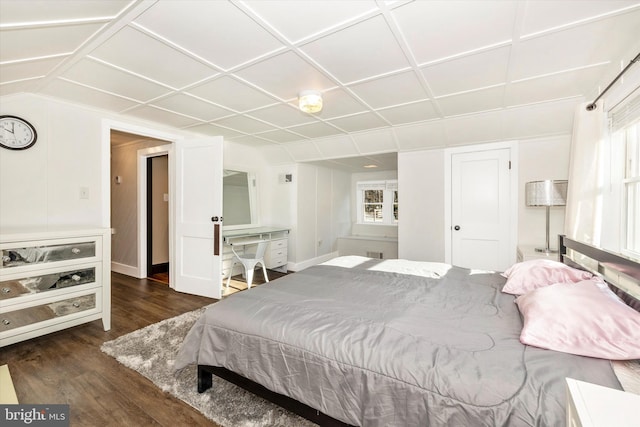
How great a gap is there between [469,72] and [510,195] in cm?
196

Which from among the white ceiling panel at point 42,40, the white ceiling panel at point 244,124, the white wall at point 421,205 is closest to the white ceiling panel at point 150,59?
the white ceiling panel at point 42,40

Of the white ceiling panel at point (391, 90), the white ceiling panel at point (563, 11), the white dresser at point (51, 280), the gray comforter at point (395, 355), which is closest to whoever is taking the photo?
the gray comforter at point (395, 355)

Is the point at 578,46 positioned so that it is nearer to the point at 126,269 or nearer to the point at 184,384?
the point at 184,384

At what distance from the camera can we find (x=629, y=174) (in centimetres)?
217

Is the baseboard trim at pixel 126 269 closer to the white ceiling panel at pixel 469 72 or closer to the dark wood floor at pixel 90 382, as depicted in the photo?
the dark wood floor at pixel 90 382

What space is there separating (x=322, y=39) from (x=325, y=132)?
89.1 inches

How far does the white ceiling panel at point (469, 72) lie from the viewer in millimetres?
1987

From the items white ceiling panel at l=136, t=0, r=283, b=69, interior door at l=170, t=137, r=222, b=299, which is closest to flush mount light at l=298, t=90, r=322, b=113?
white ceiling panel at l=136, t=0, r=283, b=69

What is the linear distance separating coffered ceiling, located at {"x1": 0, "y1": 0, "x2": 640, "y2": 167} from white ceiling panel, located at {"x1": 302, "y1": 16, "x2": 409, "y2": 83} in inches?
0.4

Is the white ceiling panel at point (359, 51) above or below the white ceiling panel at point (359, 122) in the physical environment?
below

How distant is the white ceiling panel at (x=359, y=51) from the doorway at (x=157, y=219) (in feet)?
12.0

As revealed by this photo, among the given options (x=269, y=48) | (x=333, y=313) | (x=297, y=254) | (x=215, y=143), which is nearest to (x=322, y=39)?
(x=269, y=48)

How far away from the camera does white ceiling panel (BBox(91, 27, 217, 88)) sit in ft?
5.86

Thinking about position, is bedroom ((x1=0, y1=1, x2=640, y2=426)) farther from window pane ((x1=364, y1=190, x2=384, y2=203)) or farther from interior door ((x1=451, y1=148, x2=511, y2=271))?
window pane ((x1=364, y1=190, x2=384, y2=203))
